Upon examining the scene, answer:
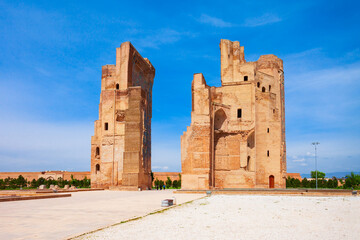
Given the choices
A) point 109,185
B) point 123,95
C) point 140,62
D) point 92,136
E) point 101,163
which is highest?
point 140,62

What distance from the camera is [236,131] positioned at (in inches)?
1207

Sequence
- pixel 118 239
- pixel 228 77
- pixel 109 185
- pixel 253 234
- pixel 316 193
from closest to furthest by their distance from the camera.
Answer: pixel 118 239, pixel 253 234, pixel 316 193, pixel 109 185, pixel 228 77

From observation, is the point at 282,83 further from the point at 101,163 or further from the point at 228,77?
the point at 101,163

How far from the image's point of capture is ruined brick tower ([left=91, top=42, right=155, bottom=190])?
30.1 metres

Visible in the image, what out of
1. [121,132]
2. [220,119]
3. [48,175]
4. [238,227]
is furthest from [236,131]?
[48,175]

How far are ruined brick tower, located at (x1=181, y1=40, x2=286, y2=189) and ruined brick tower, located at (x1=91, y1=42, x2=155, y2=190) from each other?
4.47 metres

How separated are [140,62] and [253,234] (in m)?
30.5

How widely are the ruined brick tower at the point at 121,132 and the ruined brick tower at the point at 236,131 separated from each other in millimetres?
4471

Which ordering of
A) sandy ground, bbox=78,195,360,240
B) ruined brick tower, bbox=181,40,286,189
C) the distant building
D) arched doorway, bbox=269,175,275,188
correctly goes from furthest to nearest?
the distant building < arched doorway, bbox=269,175,275,188 < ruined brick tower, bbox=181,40,286,189 < sandy ground, bbox=78,195,360,240

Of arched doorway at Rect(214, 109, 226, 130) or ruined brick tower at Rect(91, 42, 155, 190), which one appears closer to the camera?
ruined brick tower at Rect(91, 42, 155, 190)

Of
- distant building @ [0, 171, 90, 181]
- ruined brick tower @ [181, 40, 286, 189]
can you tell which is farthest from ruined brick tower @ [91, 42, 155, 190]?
distant building @ [0, 171, 90, 181]

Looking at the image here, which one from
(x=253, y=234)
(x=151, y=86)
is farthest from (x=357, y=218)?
(x=151, y=86)

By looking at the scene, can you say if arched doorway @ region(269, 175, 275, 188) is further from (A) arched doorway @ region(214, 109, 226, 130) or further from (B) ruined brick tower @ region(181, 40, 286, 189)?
(A) arched doorway @ region(214, 109, 226, 130)

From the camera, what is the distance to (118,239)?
624cm
